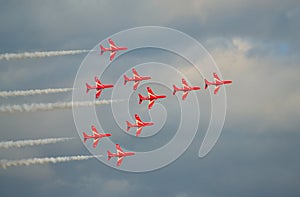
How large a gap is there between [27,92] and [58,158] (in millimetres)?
17807

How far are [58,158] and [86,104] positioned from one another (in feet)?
58.0

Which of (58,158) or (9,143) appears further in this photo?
(58,158)

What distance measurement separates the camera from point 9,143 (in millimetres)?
171000

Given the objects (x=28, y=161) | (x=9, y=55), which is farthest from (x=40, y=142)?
(x=9, y=55)

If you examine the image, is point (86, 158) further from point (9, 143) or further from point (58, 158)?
point (9, 143)

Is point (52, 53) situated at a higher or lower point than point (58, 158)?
higher

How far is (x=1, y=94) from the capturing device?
172 m

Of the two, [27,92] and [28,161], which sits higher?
[27,92]

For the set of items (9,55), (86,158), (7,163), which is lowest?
(7,163)

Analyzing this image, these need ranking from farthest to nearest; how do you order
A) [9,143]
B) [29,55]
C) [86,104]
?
[86,104], [29,55], [9,143]

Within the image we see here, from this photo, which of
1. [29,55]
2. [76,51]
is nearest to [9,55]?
[29,55]

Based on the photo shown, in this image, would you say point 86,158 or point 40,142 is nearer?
point 40,142

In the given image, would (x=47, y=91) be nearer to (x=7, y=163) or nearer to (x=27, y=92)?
(x=27, y=92)

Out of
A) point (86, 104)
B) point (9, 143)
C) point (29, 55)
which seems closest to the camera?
point (9, 143)
